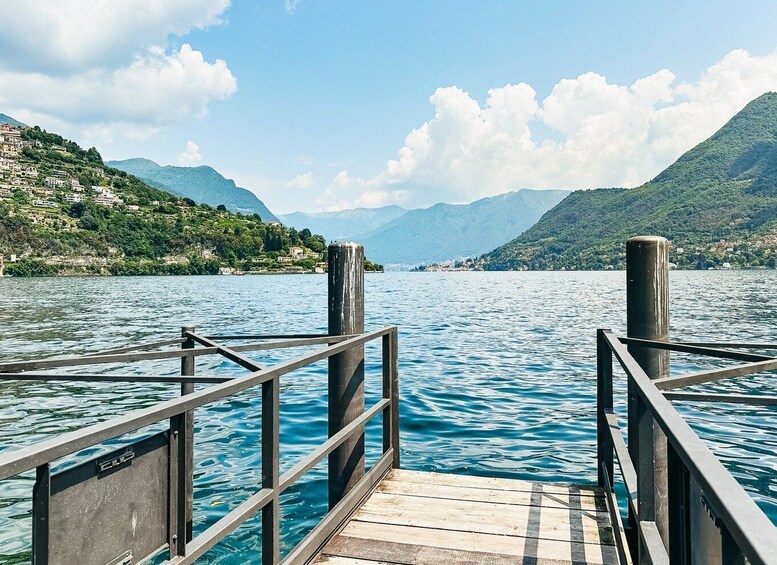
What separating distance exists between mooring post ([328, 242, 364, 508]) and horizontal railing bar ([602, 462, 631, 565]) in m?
1.93

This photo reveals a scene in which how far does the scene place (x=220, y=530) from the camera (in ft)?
7.85

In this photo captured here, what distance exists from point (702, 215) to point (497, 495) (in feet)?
538

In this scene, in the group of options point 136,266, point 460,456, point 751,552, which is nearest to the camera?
point 751,552

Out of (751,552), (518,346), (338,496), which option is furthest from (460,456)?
(518,346)

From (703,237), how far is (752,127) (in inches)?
3285

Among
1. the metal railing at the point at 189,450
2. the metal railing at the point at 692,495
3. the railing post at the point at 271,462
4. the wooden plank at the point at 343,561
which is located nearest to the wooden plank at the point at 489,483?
the metal railing at the point at 189,450

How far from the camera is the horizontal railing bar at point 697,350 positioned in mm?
3354

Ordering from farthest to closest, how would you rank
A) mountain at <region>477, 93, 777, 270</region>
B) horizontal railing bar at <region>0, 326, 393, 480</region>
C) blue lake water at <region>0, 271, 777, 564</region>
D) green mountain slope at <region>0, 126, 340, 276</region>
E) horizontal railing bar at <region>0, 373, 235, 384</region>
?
mountain at <region>477, 93, 777, 270</region> < green mountain slope at <region>0, 126, 340, 276</region> < blue lake water at <region>0, 271, 777, 564</region> < horizontal railing bar at <region>0, 373, 235, 384</region> < horizontal railing bar at <region>0, 326, 393, 480</region>

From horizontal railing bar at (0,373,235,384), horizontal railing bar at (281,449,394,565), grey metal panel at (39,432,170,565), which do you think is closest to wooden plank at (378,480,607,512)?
horizontal railing bar at (281,449,394,565)

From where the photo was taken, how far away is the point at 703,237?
135 metres

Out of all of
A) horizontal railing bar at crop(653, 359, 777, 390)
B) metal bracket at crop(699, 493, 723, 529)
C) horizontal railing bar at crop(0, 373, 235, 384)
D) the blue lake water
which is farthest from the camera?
the blue lake water

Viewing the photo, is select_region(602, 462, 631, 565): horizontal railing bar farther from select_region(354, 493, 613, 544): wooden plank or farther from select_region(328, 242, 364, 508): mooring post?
select_region(328, 242, 364, 508): mooring post

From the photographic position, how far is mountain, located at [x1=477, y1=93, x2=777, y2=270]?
127 metres

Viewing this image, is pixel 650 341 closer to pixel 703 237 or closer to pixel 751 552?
pixel 751 552
